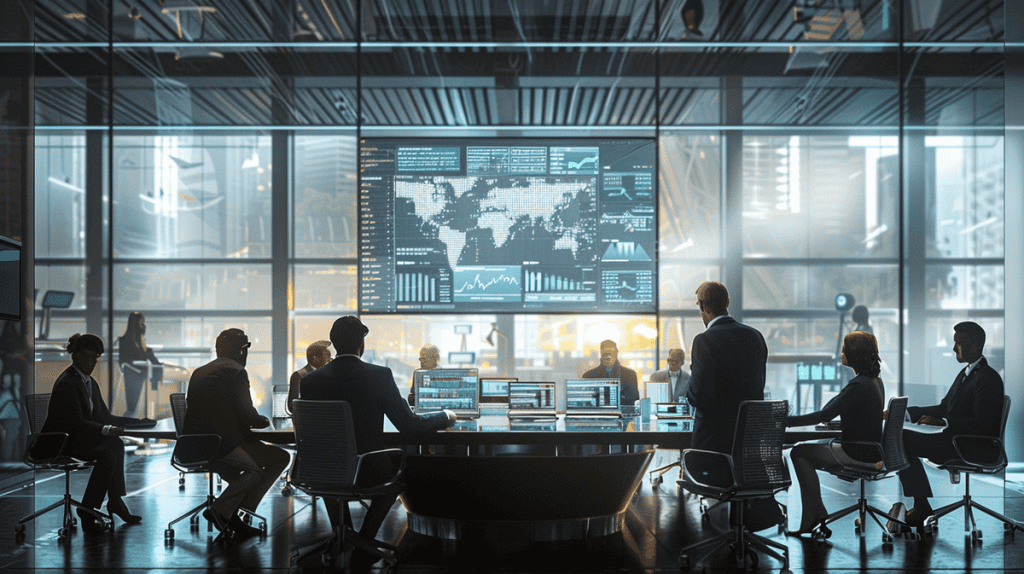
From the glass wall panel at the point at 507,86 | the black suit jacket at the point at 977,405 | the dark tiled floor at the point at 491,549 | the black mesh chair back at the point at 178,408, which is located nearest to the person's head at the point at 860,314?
the glass wall panel at the point at 507,86

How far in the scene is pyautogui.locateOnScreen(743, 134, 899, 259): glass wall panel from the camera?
10.5m

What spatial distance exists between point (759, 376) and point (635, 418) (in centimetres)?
101

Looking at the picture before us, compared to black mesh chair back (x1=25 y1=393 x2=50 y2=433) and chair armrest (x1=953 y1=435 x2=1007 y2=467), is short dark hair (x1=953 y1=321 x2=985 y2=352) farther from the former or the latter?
black mesh chair back (x1=25 y1=393 x2=50 y2=433)

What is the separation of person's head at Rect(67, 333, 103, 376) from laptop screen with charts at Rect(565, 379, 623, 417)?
3.25m

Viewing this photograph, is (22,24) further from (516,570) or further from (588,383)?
(516,570)

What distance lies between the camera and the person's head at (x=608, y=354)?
614 cm

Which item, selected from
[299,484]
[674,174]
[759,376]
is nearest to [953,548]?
[759,376]

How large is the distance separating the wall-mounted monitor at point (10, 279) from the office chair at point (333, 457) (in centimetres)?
216

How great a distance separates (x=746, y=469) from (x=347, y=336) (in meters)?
2.24

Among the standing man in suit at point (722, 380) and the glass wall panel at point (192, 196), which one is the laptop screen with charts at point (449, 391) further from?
the glass wall panel at point (192, 196)

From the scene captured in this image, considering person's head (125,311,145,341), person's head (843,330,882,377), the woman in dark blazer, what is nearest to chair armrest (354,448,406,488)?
the woman in dark blazer

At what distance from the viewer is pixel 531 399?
4625 mm

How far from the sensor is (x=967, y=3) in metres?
7.37

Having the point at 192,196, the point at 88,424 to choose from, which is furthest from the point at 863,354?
the point at 192,196
